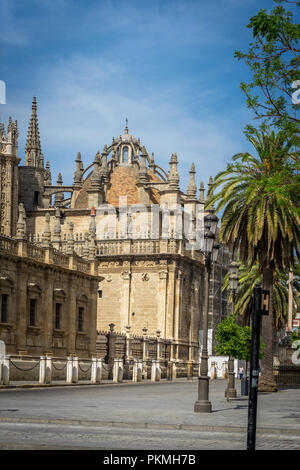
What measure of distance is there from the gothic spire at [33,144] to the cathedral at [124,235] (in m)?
0.09

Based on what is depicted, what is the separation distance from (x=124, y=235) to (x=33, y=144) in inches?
454

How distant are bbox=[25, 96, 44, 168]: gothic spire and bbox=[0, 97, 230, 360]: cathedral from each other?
88 millimetres

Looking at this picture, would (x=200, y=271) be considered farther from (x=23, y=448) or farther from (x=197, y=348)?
(x=23, y=448)

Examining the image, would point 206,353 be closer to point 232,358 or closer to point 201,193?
point 232,358

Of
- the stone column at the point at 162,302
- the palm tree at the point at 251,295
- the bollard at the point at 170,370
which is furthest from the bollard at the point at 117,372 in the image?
the stone column at the point at 162,302

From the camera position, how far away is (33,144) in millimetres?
70000

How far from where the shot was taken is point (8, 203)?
62.0m

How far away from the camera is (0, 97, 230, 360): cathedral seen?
6141cm

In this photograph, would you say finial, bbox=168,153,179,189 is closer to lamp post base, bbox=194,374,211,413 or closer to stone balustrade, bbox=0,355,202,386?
stone balustrade, bbox=0,355,202,386

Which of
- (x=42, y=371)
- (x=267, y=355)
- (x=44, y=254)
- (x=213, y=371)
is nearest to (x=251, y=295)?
(x=44, y=254)

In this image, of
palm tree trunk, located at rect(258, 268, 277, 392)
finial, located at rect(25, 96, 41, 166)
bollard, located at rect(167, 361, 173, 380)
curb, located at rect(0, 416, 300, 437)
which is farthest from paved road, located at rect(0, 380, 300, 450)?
finial, located at rect(25, 96, 41, 166)

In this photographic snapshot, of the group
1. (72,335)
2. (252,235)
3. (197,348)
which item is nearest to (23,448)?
(252,235)

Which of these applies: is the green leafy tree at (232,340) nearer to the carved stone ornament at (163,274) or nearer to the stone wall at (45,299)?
the stone wall at (45,299)

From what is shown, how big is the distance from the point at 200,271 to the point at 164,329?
319 inches
